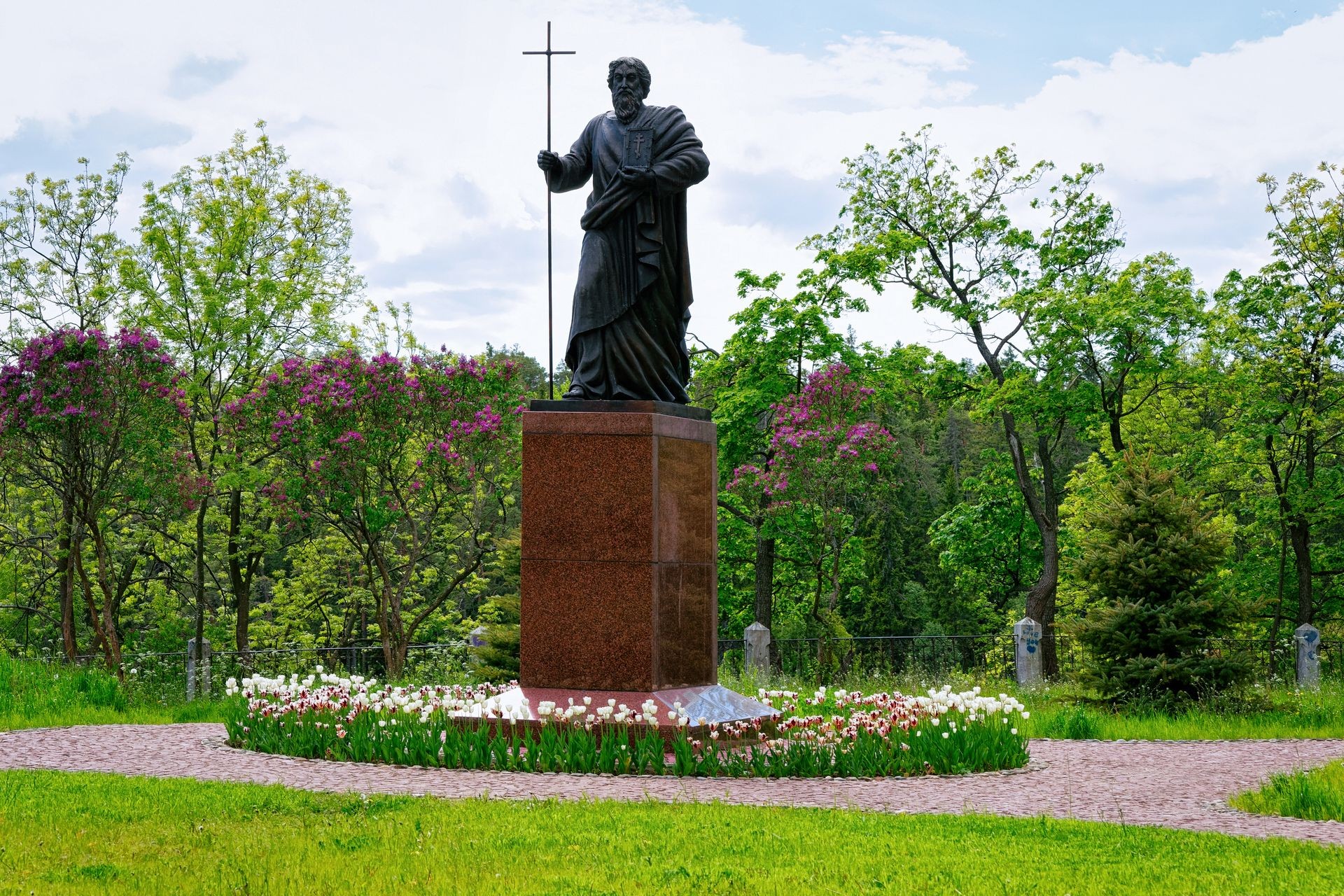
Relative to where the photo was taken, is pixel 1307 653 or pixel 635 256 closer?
pixel 635 256

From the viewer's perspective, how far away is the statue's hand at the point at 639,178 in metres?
10.1

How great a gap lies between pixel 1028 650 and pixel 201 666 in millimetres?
11373

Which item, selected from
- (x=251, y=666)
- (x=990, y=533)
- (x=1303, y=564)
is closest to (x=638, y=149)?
(x=251, y=666)

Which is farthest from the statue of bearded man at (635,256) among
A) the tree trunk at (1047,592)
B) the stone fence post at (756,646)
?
the tree trunk at (1047,592)

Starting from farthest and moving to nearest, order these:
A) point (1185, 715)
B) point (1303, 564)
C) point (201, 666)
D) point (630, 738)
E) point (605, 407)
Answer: point (1303, 564), point (201, 666), point (1185, 715), point (605, 407), point (630, 738)

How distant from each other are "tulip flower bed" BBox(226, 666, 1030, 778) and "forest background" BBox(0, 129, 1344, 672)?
16.9 ft

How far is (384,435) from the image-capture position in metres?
17.4

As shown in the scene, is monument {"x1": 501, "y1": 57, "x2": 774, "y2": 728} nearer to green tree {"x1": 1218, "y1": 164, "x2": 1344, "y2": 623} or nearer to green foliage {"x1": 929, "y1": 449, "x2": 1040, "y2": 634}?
green tree {"x1": 1218, "y1": 164, "x2": 1344, "y2": 623}

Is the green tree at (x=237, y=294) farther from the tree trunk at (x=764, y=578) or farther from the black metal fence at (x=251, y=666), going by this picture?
the tree trunk at (x=764, y=578)

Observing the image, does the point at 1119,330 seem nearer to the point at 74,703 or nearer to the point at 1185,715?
the point at 1185,715

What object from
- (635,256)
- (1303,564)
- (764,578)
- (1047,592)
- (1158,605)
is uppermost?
(635,256)

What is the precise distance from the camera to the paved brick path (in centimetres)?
732

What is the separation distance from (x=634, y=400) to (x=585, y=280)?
3.73ft

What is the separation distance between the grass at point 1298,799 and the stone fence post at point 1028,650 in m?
10.6
